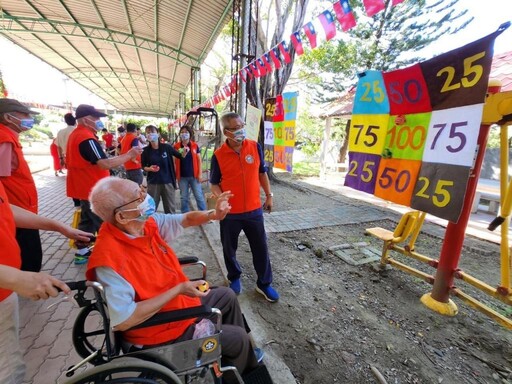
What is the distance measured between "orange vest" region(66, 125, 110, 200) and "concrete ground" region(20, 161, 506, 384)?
0.97 meters

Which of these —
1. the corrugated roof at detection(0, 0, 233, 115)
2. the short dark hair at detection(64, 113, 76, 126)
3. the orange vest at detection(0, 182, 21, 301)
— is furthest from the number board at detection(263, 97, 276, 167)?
the corrugated roof at detection(0, 0, 233, 115)

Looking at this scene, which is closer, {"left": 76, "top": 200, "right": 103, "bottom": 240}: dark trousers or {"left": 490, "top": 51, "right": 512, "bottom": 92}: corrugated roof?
{"left": 490, "top": 51, "right": 512, "bottom": 92}: corrugated roof

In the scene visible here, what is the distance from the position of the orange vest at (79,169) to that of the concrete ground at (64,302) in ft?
3.19

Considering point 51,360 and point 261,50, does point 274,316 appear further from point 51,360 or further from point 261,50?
point 261,50

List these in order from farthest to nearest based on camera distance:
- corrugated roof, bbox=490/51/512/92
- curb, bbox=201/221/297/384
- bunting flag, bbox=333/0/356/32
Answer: bunting flag, bbox=333/0/356/32 < corrugated roof, bbox=490/51/512/92 < curb, bbox=201/221/297/384

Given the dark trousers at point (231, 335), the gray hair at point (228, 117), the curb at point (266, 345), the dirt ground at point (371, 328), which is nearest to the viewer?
the dark trousers at point (231, 335)

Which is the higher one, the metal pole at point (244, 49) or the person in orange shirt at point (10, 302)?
the metal pole at point (244, 49)

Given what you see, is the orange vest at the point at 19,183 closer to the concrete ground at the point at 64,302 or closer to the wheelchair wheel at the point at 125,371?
the concrete ground at the point at 64,302

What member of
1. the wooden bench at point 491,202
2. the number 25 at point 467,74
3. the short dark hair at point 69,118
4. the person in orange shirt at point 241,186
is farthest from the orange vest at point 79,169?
the wooden bench at point 491,202

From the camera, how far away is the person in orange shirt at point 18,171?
6.75 feet

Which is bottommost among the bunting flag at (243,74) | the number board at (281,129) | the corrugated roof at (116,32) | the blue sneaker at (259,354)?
the blue sneaker at (259,354)

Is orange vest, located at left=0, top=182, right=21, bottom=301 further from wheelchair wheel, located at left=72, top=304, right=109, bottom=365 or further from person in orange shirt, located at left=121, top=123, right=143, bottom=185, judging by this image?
person in orange shirt, located at left=121, top=123, right=143, bottom=185

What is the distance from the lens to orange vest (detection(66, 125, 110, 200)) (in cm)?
291

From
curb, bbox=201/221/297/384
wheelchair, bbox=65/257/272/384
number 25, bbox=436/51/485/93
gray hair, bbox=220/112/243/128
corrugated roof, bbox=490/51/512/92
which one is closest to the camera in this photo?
wheelchair, bbox=65/257/272/384
